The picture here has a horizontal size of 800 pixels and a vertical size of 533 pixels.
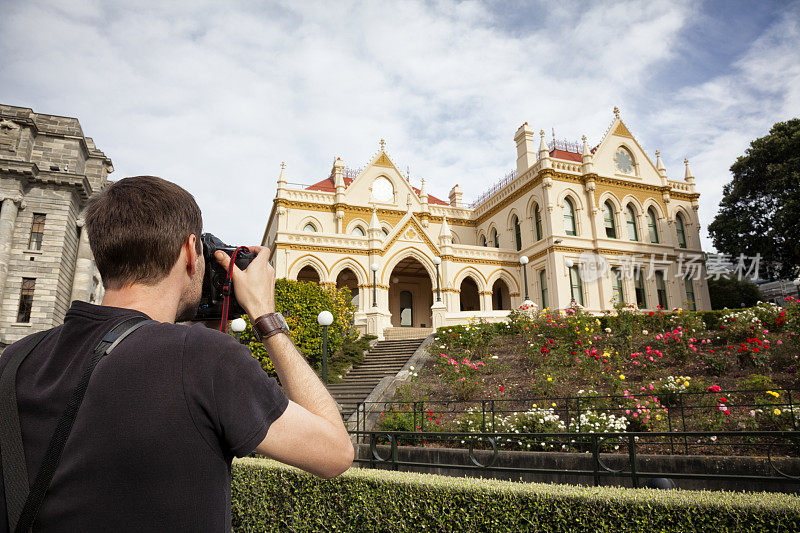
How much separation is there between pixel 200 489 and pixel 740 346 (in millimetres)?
14315

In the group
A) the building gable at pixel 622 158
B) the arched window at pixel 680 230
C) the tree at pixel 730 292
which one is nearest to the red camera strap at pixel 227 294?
the building gable at pixel 622 158

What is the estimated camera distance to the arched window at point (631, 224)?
30125 millimetres

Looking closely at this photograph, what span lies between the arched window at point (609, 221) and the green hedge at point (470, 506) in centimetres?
2747

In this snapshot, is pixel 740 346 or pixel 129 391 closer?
pixel 129 391

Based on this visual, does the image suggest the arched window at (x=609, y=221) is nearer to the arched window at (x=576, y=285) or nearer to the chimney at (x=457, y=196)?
the arched window at (x=576, y=285)

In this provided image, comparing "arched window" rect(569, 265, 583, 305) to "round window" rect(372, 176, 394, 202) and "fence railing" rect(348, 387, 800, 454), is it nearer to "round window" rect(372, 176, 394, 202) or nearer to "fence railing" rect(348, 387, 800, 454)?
"round window" rect(372, 176, 394, 202)

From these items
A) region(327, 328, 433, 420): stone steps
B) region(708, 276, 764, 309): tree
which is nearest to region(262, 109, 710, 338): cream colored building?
region(327, 328, 433, 420): stone steps

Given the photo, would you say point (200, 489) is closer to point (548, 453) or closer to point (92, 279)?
point (548, 453)

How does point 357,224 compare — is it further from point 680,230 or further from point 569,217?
point 680,230

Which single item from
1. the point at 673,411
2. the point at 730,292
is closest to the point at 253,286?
the point at 673,411

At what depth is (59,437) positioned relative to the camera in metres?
1.22

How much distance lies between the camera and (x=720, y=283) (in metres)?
39.6

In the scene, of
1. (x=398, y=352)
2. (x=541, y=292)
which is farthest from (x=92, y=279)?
(x=541, y=292)

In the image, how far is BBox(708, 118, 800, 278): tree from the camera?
28.5 m
